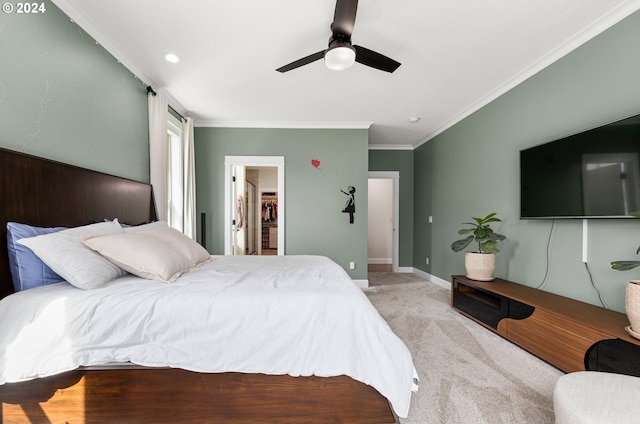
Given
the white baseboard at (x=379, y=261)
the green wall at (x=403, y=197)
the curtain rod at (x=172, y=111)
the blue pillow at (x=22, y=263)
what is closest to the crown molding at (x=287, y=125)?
the curtain rod at (x=172, y=111)

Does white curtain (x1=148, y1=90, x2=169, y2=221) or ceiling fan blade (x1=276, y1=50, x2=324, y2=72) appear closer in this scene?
ceiling fan blade (x1=276, y1=50, x2=324, y2=72)

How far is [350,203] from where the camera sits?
404cm

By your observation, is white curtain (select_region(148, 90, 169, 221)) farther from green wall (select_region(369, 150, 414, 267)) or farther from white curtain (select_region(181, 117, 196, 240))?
green wall (select_region(369, 150, 414, 267))

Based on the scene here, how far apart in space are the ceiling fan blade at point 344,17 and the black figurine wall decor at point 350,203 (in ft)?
8.26

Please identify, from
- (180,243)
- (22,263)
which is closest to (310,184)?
(180,243)

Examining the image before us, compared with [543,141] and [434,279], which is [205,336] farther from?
[434,279]

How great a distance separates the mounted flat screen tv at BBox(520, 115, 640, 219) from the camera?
168cm

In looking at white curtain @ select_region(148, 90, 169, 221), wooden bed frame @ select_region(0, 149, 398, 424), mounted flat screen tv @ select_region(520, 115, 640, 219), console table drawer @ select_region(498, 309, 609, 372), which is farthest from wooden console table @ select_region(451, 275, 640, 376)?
white curtain @ select_region(148, 90, 169, 221)

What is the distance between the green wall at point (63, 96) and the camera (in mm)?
1470

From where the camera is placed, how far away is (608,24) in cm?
186

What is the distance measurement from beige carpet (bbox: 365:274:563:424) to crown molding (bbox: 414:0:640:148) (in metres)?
2.59

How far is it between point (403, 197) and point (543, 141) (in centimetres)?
286

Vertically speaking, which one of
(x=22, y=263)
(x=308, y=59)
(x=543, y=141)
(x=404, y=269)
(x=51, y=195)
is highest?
(x=308, y=59)

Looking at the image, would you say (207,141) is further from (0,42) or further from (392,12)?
(392,12)
